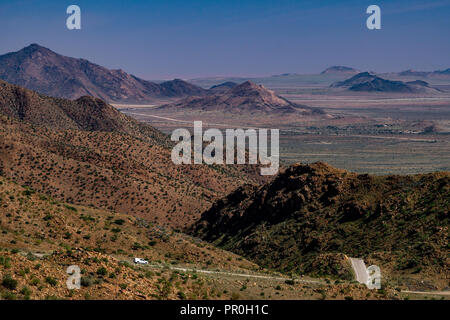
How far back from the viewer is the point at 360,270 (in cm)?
3219

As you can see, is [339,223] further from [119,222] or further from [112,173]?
[112,173]

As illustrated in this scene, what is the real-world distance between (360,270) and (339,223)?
29.2 ft

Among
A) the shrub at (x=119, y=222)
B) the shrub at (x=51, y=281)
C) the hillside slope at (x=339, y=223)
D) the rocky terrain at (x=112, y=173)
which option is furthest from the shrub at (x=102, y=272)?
the rocky terrain at (x=112, y=173)

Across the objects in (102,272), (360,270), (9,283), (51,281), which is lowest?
(360,270)

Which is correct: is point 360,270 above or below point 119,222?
below

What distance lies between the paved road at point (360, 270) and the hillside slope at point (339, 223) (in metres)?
0.79

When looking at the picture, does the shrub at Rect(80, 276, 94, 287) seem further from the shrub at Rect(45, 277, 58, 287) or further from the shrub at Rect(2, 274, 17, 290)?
the shrub at Rect(2, 274, 17, 290)

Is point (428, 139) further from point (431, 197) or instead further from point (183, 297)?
point (183, 297)

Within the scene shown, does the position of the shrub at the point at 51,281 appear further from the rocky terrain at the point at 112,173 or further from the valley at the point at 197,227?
the rocky terrain at the point at 112,173

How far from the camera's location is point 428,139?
19312 cm

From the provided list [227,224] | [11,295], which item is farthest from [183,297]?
[227,224]

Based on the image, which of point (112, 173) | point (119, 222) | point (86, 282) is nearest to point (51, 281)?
point (86, 282)

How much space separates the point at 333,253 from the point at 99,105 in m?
110

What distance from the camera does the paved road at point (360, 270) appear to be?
3025 centimetres
